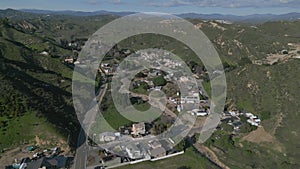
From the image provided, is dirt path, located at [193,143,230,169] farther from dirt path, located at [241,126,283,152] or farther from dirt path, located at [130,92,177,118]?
dirt path, located at [130,92,177,118]

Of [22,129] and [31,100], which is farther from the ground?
[31,100]

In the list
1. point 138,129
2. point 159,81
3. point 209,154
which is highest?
point 159,81

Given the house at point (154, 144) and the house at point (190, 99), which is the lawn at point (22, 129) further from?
the house at point (190, 99)

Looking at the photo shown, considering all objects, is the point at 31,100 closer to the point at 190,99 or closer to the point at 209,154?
the point at 209,154

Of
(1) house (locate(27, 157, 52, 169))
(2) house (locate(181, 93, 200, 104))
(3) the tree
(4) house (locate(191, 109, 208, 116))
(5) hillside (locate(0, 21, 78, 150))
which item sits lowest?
(1) house (locate(27, 157, 52, 169))

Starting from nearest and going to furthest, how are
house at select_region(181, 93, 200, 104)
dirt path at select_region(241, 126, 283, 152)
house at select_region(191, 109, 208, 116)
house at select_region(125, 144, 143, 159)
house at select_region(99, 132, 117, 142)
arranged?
house at select_region(125, 144, 143, 159), dirt path at select_region(241, 126, 283, 152), house at select_region(99, 132, 117, 142), house at select_region(191, 109, 208, 116), house at select_region(181, 93, 200, 104)

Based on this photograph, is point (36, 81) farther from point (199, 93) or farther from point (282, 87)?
point (282, 87)

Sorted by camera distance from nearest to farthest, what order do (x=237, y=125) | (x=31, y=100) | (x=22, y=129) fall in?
(x=22, y=129) → (x=31, y=100) → (x=237, y=125)

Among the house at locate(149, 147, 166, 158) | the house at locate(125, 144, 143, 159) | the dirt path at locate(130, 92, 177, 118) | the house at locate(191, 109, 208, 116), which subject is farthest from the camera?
the dirt path at locate(130, 92, 177, 118)

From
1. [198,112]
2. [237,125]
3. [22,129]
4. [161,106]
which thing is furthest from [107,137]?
[237,125]

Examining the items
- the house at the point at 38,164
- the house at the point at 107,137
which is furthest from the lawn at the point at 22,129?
the house at the point at 107,137

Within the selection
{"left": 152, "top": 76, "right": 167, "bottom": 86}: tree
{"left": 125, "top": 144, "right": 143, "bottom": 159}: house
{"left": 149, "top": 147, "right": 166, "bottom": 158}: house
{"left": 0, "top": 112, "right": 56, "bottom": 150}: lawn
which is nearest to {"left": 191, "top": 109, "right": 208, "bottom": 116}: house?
{"left": 149, "top": 147, "right": 166, "bottom": 158}: house
